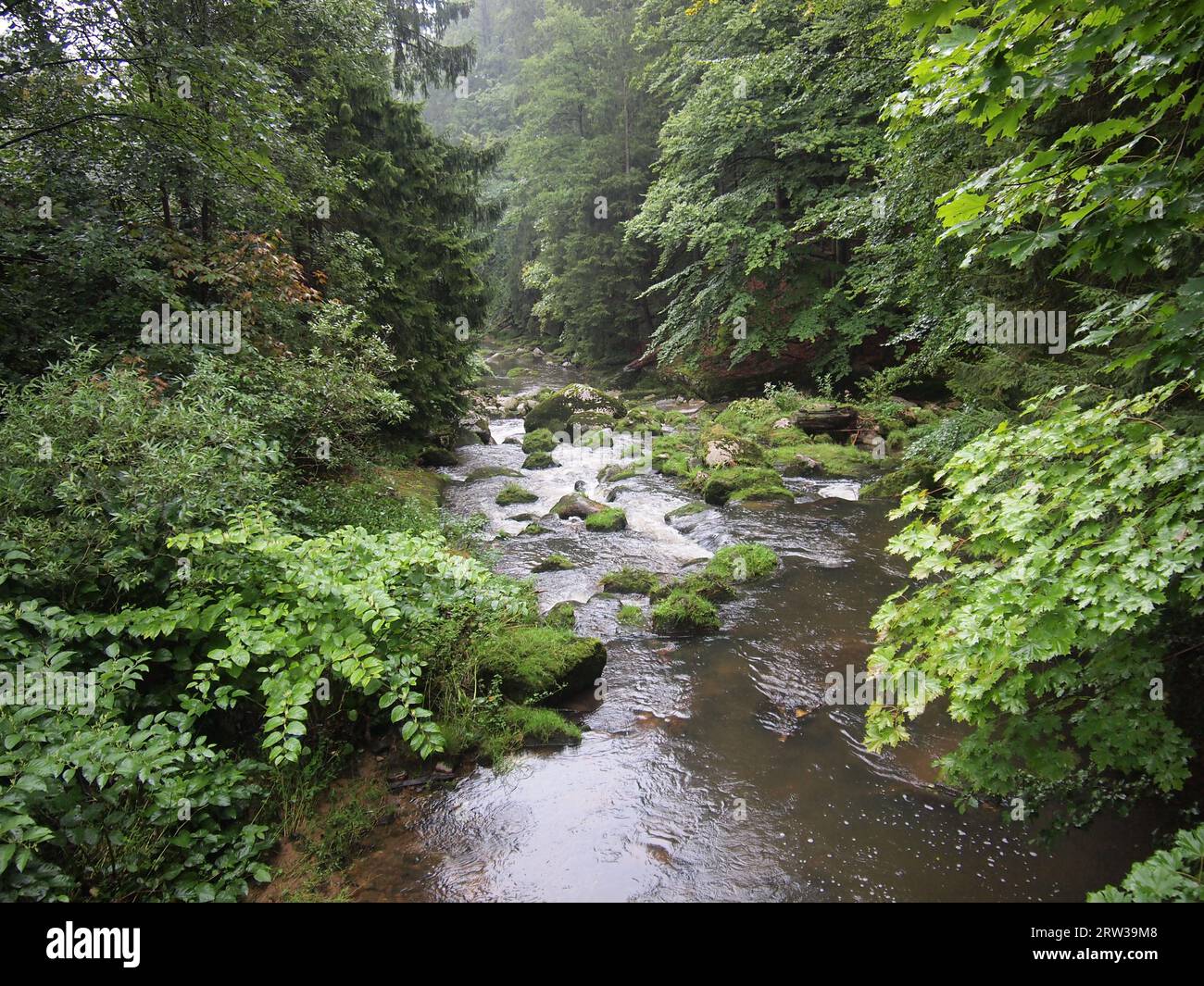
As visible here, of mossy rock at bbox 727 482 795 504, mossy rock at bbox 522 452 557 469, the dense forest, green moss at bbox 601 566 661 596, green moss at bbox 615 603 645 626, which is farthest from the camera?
mossy rock at bbox 522 452 557 469

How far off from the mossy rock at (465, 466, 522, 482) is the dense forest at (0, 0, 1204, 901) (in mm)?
1243

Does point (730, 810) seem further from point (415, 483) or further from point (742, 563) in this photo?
point (415, 483)

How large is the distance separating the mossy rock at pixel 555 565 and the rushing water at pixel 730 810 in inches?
66.5

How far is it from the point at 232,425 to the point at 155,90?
439 centimetres

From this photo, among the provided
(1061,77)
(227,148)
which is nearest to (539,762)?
(1061,77)

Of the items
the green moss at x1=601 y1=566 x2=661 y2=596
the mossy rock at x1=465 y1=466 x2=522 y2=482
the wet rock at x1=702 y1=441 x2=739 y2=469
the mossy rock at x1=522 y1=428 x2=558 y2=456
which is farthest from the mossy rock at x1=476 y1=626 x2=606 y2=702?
the mossy rock at x1=522 y1=428 x2=558 y2=456

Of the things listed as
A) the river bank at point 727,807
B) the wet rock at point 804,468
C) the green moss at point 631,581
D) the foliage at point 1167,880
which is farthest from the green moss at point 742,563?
the foliage at point 1167,880

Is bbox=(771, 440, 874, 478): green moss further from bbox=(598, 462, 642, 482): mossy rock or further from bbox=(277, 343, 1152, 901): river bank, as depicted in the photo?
bbox=(277, 343, 1152, 901): river bank

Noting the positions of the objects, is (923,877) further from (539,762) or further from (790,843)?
(539,762)

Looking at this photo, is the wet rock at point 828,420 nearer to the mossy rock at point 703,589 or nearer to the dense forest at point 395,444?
the dense forest at point 395,444

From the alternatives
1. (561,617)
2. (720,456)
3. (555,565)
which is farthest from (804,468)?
(561,617)

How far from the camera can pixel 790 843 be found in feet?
14.2

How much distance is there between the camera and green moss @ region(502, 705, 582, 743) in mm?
5410
